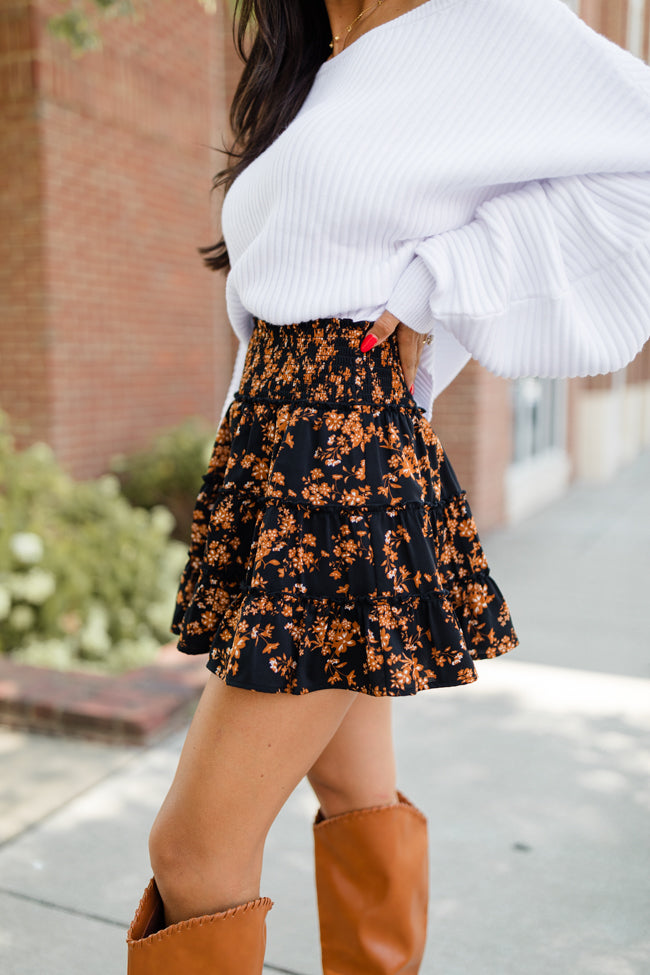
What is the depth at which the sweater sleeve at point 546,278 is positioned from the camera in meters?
1.29

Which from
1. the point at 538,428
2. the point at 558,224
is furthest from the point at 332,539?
the point at 538,428

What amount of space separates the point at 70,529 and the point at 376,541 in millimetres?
3443

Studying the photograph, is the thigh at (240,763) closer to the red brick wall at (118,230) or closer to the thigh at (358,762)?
the thigh at (358,762)

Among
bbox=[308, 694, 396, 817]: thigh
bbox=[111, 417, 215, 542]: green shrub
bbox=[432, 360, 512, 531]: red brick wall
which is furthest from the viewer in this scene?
bbox=[432, 360, 512, 531]: red brick wall

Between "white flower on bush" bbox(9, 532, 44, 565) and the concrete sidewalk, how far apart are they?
92 centimetres

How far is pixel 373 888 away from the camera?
1615 mm

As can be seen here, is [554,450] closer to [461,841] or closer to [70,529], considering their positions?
[70,529]

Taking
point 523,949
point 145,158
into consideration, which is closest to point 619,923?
point 523,949

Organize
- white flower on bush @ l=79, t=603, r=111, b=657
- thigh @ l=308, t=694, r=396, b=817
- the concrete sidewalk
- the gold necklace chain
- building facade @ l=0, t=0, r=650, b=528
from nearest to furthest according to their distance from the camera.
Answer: the gold necklace chain, thigh @ l=308, t=694, r=396, b=817, the concrete sidewalk, white flower on bush @ l=79, t=603, r=111, b=657, building facade @ l=0, t=0, r=650, b=528

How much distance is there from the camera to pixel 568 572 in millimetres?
5676

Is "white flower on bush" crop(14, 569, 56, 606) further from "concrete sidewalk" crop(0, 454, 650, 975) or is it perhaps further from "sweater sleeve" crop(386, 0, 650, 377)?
"sweater sleeve" crop(386, 0, 650, 377)

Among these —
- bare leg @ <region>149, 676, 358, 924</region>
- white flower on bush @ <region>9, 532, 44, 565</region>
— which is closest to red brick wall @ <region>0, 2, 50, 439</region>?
white flower on bush @ <region>9, 532, 44, 565</region>

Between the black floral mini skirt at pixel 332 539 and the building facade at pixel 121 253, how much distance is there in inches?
168

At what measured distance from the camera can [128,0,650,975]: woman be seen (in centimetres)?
124
